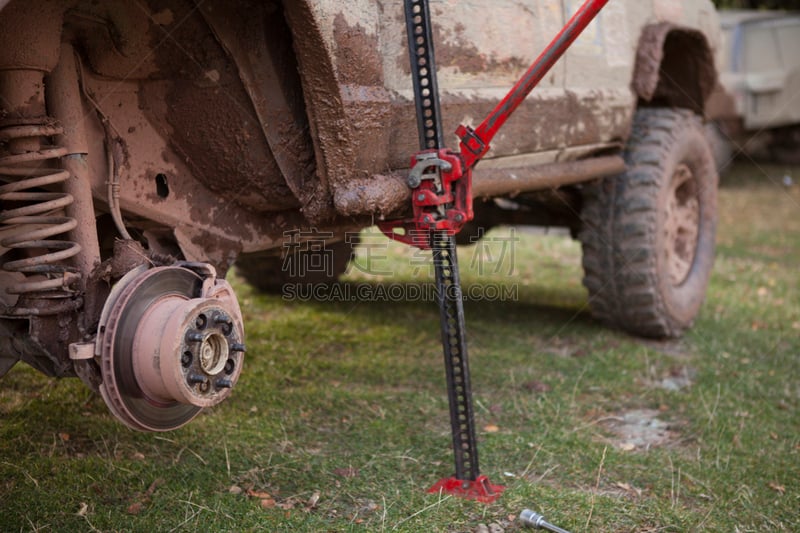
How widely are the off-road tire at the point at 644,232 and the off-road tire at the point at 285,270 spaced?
4.23 feet

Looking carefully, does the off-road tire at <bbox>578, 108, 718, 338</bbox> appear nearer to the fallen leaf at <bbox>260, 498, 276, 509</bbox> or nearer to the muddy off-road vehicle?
the muddy off-road vehicle

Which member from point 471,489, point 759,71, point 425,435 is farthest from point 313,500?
point 759,71

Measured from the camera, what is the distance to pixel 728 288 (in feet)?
19.2

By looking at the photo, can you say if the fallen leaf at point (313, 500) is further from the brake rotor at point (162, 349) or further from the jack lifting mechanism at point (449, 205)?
the brake rotor at point (162, 349)

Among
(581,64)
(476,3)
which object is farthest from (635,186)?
(476,3)

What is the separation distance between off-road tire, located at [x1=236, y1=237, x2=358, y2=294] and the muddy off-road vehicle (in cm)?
91

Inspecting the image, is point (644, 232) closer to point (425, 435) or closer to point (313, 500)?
point (425, 435)

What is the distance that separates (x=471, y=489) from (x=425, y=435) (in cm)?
51

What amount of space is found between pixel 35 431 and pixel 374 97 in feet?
5.41

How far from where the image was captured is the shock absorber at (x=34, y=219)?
7.11 ft

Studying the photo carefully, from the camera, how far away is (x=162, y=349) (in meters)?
2.09

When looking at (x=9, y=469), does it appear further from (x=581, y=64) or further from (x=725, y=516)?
(x=581, y=64)

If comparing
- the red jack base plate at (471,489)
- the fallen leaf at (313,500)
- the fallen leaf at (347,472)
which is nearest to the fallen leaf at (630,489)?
the red jack base plate at (471,489)

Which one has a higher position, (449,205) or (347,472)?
(449,205)
